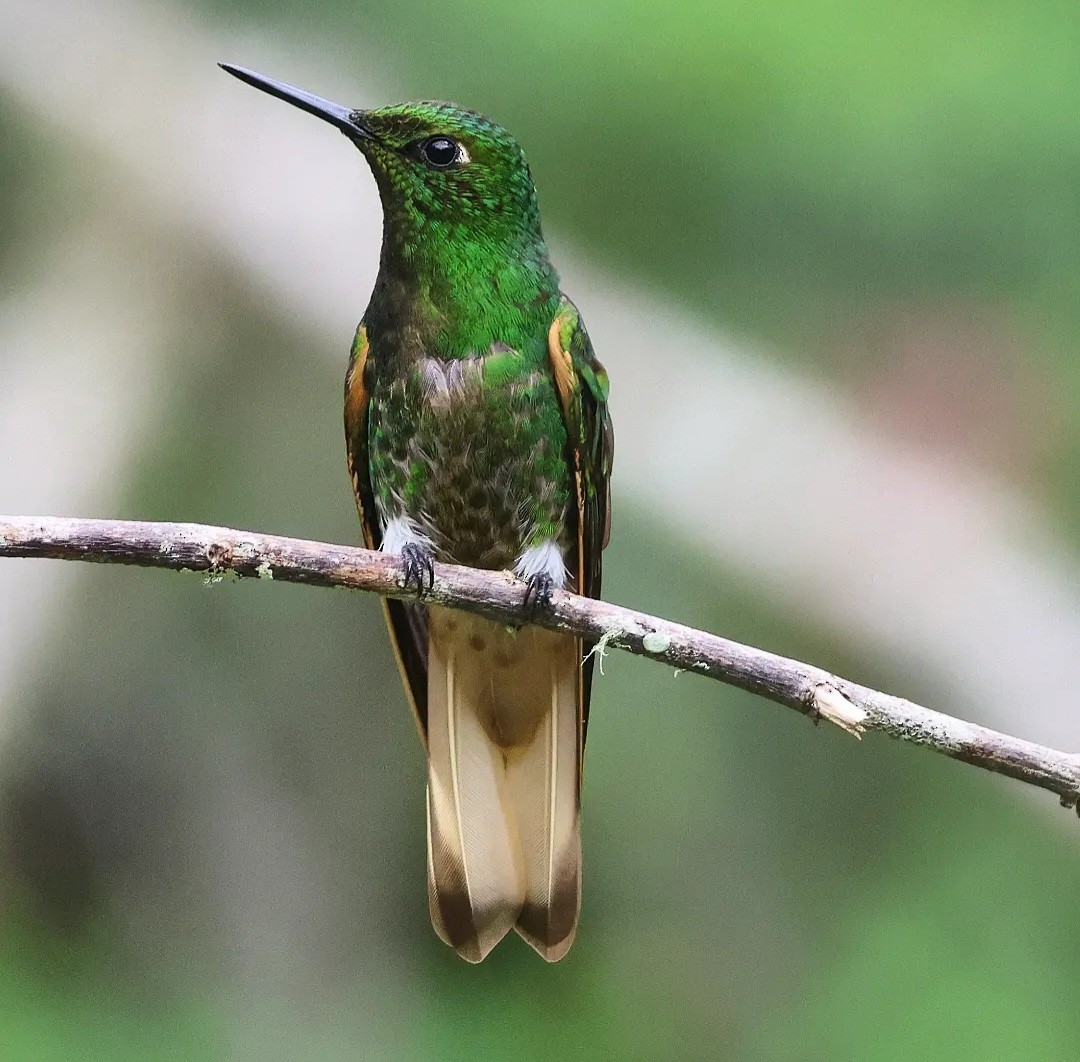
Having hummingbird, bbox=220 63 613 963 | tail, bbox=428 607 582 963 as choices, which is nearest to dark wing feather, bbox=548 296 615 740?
hummingbird, bbox=220 63 613 963

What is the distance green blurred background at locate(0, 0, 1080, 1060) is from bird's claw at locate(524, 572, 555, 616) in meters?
0.94

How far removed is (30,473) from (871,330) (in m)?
1.99

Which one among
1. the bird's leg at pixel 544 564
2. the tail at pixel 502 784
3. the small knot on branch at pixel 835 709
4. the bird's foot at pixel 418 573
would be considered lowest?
the tail at pixel 502 784

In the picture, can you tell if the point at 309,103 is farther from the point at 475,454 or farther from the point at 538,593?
the point at 538,593

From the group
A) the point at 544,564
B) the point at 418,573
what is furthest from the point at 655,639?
the point at 544,564

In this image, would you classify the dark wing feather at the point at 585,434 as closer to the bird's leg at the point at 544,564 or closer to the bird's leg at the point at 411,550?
the bird's leg at the point at 544,564

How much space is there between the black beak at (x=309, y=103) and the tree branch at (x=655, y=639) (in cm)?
67

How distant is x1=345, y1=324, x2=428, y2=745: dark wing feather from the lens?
2.06 metres

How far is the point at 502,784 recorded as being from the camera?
218cm

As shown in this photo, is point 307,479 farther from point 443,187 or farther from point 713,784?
point 713,784

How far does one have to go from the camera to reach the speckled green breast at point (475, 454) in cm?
197

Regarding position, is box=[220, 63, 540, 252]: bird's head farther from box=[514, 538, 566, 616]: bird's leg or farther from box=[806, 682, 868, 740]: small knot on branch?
box=[806, 682, 868, 740]: small knot on branch

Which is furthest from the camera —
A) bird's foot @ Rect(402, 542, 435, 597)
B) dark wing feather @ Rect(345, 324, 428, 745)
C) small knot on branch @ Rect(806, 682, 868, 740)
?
dark wing feather @ Rect(345, 324, 428, 745)

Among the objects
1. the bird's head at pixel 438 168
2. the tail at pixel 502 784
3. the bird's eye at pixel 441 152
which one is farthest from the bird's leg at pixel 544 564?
the bird's eye at pixel 441 152
